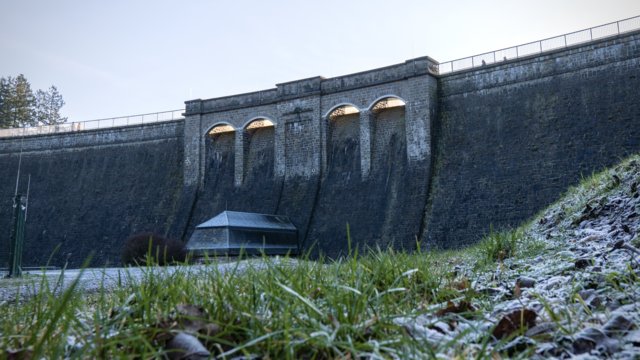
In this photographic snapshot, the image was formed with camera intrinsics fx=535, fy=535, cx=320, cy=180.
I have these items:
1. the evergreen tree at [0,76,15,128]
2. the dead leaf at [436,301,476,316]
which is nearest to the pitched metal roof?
the dead leaf at [436,301,476,316]

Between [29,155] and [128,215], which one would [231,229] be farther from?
[29,155]

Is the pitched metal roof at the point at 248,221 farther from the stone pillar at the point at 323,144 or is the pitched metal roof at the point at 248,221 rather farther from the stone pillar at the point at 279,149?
the stone pillar at the point at 323,144

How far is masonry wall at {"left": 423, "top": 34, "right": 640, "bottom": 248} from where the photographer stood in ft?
67.2

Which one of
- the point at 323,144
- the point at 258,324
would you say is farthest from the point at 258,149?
the point at 258,324

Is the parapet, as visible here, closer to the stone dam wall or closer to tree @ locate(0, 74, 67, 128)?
the stone dam wall

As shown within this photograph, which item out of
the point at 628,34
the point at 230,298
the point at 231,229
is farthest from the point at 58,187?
the point at 230,298

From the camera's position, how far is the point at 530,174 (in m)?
21.4

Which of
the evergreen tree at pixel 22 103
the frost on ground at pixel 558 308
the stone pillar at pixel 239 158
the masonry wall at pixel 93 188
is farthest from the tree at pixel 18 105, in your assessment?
the frost on ground at pixel 558 308

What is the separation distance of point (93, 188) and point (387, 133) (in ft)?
67.3

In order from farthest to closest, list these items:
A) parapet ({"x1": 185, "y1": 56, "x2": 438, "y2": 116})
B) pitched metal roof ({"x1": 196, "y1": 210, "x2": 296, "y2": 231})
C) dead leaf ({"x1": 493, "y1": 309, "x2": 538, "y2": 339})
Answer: parapet ({"x1": 185, "y1": 56, "x2": 438, "y2": 116}) → pitched metal roof ({"x1": 196, "y1": 210, "x2": 296, "y2": 231}) → dead leaf ({"x1": 493, "y1": 309, "x2": 538, "y2": 339})

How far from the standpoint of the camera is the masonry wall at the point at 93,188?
107 ft

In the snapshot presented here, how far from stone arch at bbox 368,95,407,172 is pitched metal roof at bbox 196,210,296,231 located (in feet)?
17.1

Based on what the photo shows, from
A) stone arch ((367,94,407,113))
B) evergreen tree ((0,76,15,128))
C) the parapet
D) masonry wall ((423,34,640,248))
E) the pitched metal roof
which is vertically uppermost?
evergreen tree ((0,76,15,128))

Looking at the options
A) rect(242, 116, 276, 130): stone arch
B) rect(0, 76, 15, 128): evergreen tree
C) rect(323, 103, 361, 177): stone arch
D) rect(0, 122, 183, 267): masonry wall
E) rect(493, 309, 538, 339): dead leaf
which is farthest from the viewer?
rect(0, 76, 15, 128): evergreen tree
